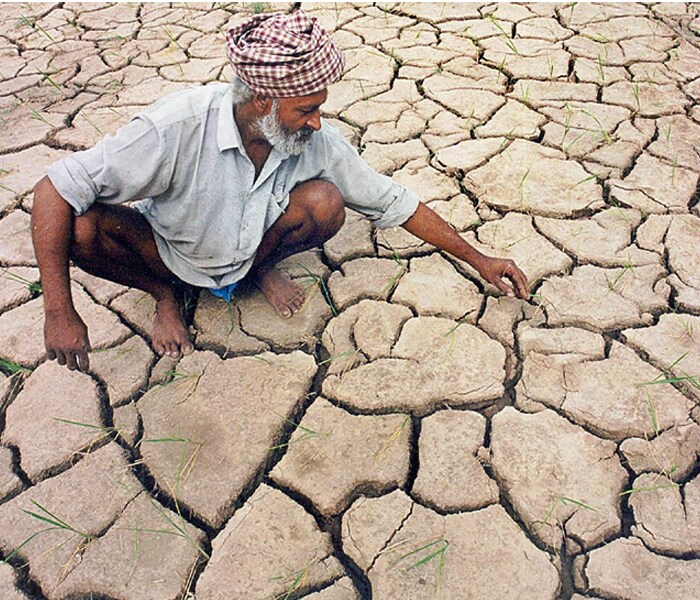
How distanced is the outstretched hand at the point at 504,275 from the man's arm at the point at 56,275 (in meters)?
1.18

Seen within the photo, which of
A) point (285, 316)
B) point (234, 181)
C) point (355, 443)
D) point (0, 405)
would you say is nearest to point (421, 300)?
point (285, 316)

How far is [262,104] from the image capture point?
172cm

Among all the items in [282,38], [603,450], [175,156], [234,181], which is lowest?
[603,450]

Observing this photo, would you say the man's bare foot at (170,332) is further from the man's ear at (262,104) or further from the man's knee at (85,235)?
the man's ear at (262,104)

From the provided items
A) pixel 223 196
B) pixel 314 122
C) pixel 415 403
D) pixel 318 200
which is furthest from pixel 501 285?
pixel 223 196

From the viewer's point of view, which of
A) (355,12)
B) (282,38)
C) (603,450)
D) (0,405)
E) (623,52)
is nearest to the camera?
(282,38)

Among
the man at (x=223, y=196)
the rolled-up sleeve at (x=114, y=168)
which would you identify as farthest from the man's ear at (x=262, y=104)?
the rolled-up sleeve at (x=114, y=168)

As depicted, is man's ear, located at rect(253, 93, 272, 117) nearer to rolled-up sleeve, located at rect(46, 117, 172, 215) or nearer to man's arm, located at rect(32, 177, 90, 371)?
rolled-up sleeve, located at rect(46, 117, 172, 215)

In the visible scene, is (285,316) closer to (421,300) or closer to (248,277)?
(248,277)

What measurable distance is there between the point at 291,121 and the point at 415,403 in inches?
32.7

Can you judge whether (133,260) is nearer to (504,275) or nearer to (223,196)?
(223,196)

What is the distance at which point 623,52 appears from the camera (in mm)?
3510

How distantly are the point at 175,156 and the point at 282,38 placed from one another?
40cm

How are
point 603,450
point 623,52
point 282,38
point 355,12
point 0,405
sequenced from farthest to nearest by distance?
point 355,12 → point 623,52 → point 0,405 → point 603,450 → point 282,38
